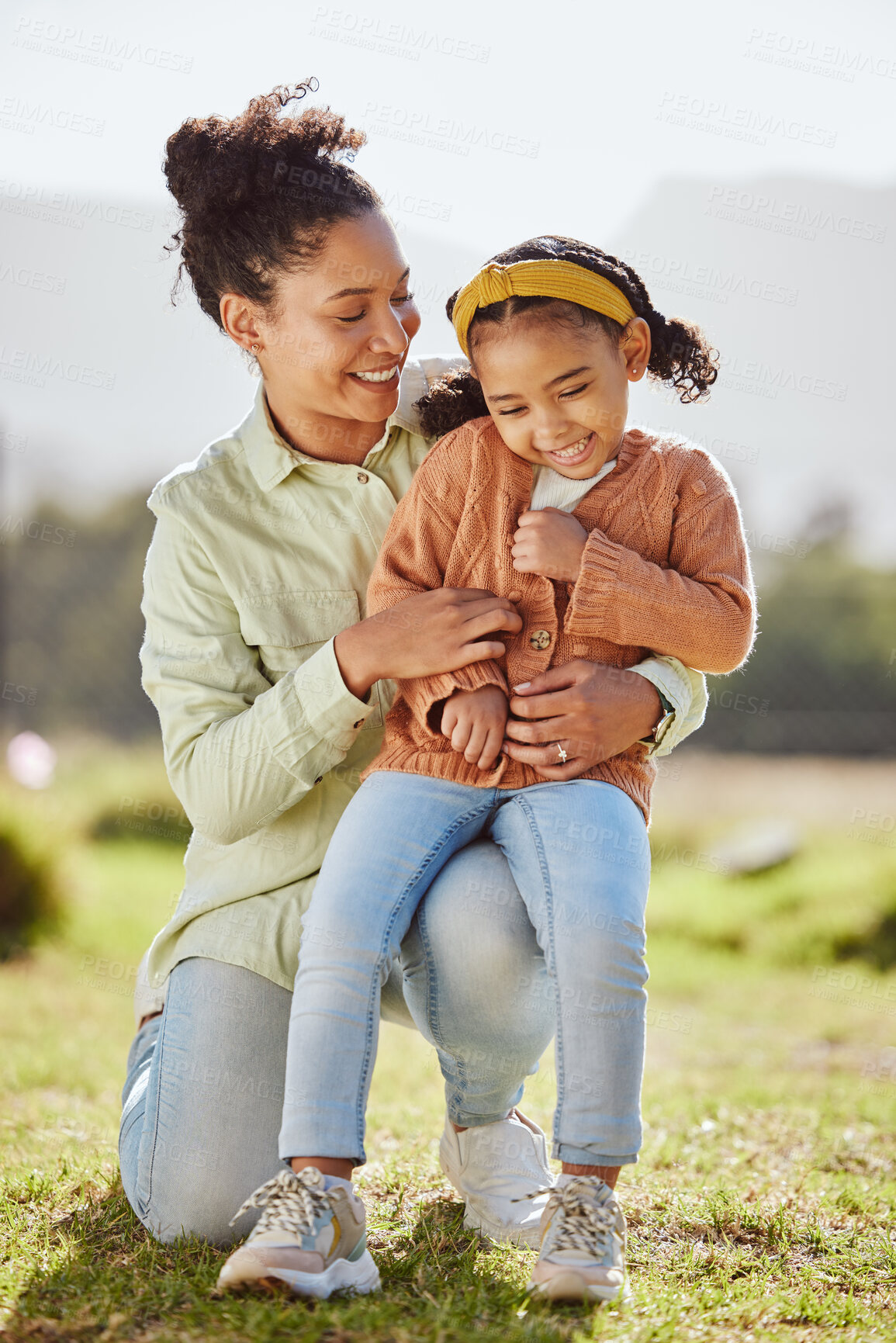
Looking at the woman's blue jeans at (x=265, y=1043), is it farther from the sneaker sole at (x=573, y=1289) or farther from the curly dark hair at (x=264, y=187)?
the curly dark hair at (x=264, y=187)

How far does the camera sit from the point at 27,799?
6.18 meters

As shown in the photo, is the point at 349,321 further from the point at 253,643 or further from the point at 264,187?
the point at 253,643

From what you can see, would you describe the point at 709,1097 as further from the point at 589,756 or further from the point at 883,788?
the point at 883,788

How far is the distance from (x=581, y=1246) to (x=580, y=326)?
152cm

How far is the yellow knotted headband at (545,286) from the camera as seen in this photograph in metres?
2.11

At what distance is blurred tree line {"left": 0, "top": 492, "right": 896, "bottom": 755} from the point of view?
346 inches

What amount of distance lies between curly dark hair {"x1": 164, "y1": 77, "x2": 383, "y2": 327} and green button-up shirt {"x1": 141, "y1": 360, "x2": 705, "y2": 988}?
315 mm

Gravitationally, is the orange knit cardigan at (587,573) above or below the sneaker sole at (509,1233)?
above

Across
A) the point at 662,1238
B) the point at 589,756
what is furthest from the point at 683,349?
the point at 662,1238

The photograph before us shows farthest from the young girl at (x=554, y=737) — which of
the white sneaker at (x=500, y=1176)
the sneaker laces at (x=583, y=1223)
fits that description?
the white sneaker at (x=500, y=1176)

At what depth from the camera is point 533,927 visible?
2.12 m

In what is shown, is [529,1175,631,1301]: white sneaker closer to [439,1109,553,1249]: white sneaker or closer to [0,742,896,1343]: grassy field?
[0,742,896,1343]: grassy field

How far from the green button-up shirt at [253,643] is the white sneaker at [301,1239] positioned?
2.21ft

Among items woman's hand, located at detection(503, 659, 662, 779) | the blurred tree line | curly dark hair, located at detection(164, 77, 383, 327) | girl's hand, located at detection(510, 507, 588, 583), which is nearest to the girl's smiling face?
girl's hand, located at detection(510, 507, 588, 583)
